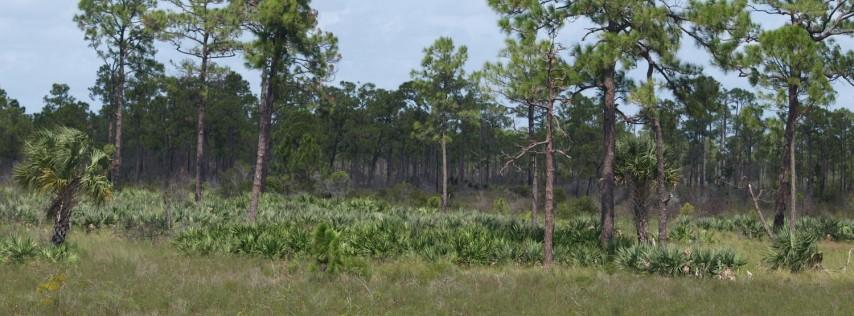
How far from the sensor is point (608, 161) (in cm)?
2220

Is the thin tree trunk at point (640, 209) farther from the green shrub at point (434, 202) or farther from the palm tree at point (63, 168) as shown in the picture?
the green shrub at point (434, 202)

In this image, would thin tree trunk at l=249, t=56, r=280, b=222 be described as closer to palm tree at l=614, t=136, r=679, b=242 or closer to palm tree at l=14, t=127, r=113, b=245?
palm tree at l=14, t=127, r=113, b=245

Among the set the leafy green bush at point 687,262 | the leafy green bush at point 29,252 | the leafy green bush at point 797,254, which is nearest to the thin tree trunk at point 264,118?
the leafy green bush at point 29,252

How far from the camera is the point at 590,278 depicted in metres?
17.0

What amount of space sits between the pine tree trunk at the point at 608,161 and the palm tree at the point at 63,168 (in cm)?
1398

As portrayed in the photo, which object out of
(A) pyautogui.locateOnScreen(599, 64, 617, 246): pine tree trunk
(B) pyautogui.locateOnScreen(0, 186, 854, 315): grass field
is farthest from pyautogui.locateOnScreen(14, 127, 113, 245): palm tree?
(A) pyautogui.locateOnScreen(599, 64, 617, 246): pine tree trunk

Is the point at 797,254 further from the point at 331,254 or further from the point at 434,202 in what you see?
the point at 434,202

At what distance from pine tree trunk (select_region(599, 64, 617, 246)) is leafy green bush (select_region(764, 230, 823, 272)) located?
4601 mm

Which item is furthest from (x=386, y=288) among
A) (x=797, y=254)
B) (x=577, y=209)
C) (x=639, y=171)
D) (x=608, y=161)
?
(x=577, y=209)

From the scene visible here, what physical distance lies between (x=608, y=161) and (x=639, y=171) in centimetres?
227

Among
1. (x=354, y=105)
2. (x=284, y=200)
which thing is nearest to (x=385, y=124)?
(x=354, y=105)

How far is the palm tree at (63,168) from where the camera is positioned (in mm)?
18297

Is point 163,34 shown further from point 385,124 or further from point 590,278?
point 385,124

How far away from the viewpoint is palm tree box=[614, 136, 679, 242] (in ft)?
77.9
